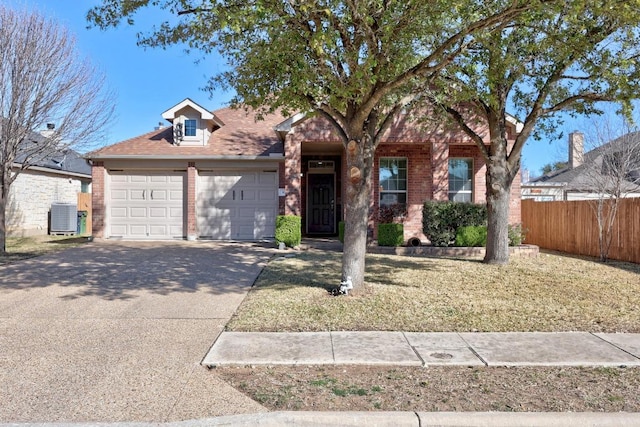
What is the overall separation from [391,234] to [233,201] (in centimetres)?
590

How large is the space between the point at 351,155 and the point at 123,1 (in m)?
4.38

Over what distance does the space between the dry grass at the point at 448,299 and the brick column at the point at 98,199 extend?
826cm

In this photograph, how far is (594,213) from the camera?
42.7 feet

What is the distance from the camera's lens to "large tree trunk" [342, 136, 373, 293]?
7453 mm

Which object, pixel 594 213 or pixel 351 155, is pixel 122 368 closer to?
pixel 351 155

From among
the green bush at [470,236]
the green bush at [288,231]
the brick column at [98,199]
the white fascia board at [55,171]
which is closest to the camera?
the green bush at [470,236]

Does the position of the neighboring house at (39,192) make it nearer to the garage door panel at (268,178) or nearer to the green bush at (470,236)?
the garage door panel at (268,178)

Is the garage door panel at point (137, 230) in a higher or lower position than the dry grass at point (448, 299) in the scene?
higher

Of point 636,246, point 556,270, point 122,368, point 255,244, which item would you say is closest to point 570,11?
point 556,270

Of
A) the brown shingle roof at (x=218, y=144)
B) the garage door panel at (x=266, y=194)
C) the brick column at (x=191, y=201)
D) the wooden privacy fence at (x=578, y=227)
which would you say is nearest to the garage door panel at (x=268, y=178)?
the garage door panel at (x=266, y=194)

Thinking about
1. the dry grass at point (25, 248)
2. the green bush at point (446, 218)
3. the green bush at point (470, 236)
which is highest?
the green bush at point (446, 218)

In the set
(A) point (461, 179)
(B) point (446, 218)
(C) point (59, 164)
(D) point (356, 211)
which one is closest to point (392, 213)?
(B) point (446, 218)

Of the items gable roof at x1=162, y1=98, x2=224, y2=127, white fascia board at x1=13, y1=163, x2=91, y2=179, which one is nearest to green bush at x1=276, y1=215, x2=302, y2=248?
gable roof at x1=162, y1=98, x2=224, y2=127

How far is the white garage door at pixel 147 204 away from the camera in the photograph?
15.8 metres
